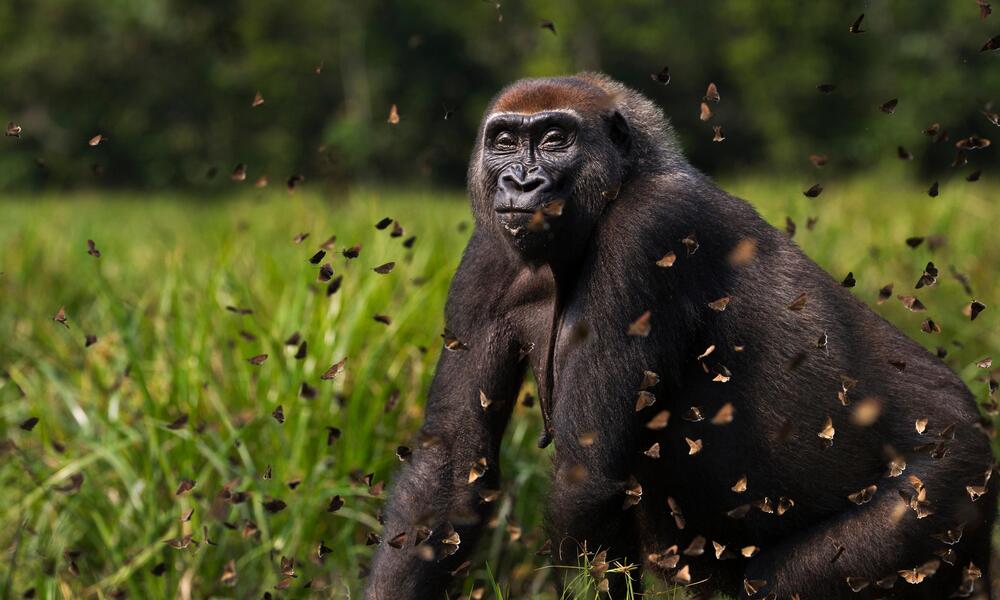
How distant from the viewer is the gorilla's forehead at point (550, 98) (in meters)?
3.79

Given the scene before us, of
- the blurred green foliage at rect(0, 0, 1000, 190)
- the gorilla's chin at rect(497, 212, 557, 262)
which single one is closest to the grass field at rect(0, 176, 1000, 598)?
the gorilla's chin at rect(497, 212, 557, 262)

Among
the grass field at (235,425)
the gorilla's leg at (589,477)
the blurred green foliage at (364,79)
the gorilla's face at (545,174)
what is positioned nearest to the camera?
the gorilla's leg at (589,477)

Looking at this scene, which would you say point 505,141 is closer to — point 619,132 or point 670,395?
point 619,132

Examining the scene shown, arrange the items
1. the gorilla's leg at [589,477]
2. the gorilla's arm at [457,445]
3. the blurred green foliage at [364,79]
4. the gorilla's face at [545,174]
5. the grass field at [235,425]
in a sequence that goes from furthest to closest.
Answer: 1. the blurred green foliage at [364,79]
2. the grass field at [235,425]
3. the gorilla's arm at [457,445]
4. the gorilla's face at [545,174]
5. the gorilla's leg at [589,477]

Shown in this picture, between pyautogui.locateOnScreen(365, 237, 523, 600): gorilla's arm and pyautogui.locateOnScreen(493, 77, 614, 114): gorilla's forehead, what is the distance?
524mm

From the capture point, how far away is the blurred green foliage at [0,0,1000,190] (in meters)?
35.1

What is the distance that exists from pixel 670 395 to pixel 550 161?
0.84 meters

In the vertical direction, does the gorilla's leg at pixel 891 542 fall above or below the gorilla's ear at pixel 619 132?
below

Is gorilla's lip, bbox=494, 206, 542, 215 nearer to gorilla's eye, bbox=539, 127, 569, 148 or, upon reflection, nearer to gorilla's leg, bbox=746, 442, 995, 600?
gorilla's eye, bbox=539, 127, 569, 148

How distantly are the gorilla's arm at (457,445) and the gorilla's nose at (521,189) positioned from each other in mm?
484

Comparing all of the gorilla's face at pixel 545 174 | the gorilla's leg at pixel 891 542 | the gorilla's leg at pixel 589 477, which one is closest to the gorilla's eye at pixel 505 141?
the gorilla's face at pixel 545 174

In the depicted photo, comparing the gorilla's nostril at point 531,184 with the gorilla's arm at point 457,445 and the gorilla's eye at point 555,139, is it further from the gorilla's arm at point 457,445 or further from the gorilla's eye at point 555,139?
the gorilla's arm at point 457,445

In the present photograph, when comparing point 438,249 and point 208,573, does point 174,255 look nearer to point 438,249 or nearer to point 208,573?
point 438,249

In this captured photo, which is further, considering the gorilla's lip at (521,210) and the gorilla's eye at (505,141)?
the gorilla's eye at (505,141)
